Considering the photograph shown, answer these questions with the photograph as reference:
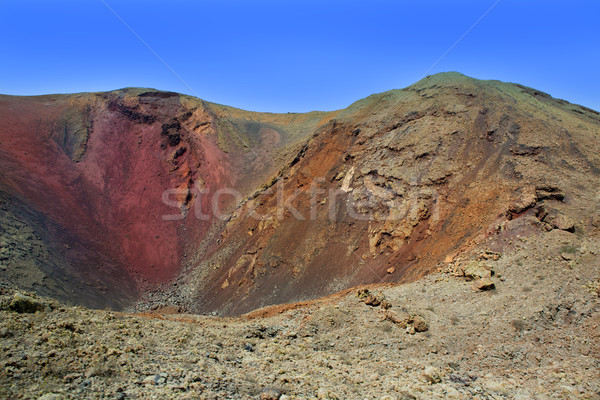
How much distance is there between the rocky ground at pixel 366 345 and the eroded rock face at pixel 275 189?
11.3ft

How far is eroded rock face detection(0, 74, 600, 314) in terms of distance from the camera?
16891mm

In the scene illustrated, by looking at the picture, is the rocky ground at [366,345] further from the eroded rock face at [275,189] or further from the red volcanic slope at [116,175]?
the red volcanic slope at [116,175]

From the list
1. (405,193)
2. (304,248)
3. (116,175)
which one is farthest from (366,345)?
(116,175)

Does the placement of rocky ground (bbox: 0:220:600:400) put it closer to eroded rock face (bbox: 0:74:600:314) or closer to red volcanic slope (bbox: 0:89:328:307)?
eroded rock face (bbox: 0:74:600:314)

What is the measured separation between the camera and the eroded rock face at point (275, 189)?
16891mm

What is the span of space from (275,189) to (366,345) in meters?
18.8

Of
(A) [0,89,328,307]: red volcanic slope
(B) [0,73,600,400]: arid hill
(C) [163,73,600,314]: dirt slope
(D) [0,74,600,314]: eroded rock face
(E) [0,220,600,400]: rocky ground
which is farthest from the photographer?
(A) [0,89,328,307]: red volcanic slope

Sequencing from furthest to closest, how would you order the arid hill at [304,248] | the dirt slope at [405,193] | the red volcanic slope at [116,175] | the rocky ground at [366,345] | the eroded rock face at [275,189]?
the red volcanic slope at [116,175] < the eroded rock face at [275,189] < the dirt slope at [405,193] < the arid hill at [304,248] < the rocky ground at [366,345]

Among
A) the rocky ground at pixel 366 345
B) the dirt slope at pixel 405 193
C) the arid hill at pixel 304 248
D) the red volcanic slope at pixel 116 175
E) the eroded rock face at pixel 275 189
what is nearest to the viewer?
the rocky ground at pixel 366 345

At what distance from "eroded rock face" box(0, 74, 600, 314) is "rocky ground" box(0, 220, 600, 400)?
344 centimetres

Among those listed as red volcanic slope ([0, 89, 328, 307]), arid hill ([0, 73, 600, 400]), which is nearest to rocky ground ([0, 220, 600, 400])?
arid hill ([0, 73, 600, 400])

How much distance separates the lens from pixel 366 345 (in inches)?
363

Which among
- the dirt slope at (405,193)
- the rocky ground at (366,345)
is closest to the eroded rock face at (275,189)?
the dirt slope at (405,193)

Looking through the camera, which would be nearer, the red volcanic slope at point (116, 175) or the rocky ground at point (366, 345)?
the rocky ground at point (366, 345)
